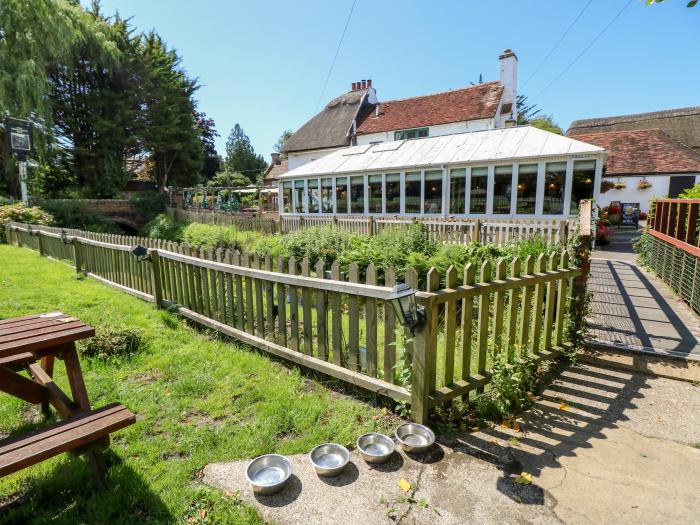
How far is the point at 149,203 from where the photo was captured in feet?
81.4

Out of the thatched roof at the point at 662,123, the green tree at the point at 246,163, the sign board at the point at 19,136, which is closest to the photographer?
the sign board at the point at 19,136

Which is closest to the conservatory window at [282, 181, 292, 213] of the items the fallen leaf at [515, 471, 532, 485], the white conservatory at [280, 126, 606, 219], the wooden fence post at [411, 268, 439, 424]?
the white conservatory at [280, 126, 606, 219]

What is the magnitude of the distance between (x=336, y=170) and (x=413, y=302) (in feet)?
51.4

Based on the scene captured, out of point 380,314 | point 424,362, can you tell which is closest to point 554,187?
point 380,314

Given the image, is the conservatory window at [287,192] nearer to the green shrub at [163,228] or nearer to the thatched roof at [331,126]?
the green shrub at [163,228]

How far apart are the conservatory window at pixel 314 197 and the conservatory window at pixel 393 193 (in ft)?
13.4

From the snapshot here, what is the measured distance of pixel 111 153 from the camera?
82.7ft

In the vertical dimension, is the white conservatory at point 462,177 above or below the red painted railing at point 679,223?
above

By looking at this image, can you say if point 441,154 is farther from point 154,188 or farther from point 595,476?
point 154,188

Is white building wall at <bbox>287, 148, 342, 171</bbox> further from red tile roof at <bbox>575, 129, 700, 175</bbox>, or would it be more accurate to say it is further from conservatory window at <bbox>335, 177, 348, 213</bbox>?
red tile roof at <bbox>575, 129, 700, 175</bbox>

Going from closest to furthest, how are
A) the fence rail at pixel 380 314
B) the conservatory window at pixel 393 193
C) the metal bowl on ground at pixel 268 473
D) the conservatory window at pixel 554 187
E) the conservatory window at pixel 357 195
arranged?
the metal bowl on ground at pixel 268 473, the fence rail at pixel 380 314, the conservatory window at pixel 554 187, the conservatory window at pixel 393 193, the conservatory window at pixel 357 195

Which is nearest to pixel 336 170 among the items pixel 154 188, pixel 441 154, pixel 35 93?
pixel 441 154

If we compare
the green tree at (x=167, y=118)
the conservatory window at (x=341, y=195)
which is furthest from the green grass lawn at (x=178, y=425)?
the green tree at (x=167, y=118)

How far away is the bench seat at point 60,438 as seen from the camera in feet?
5.75
